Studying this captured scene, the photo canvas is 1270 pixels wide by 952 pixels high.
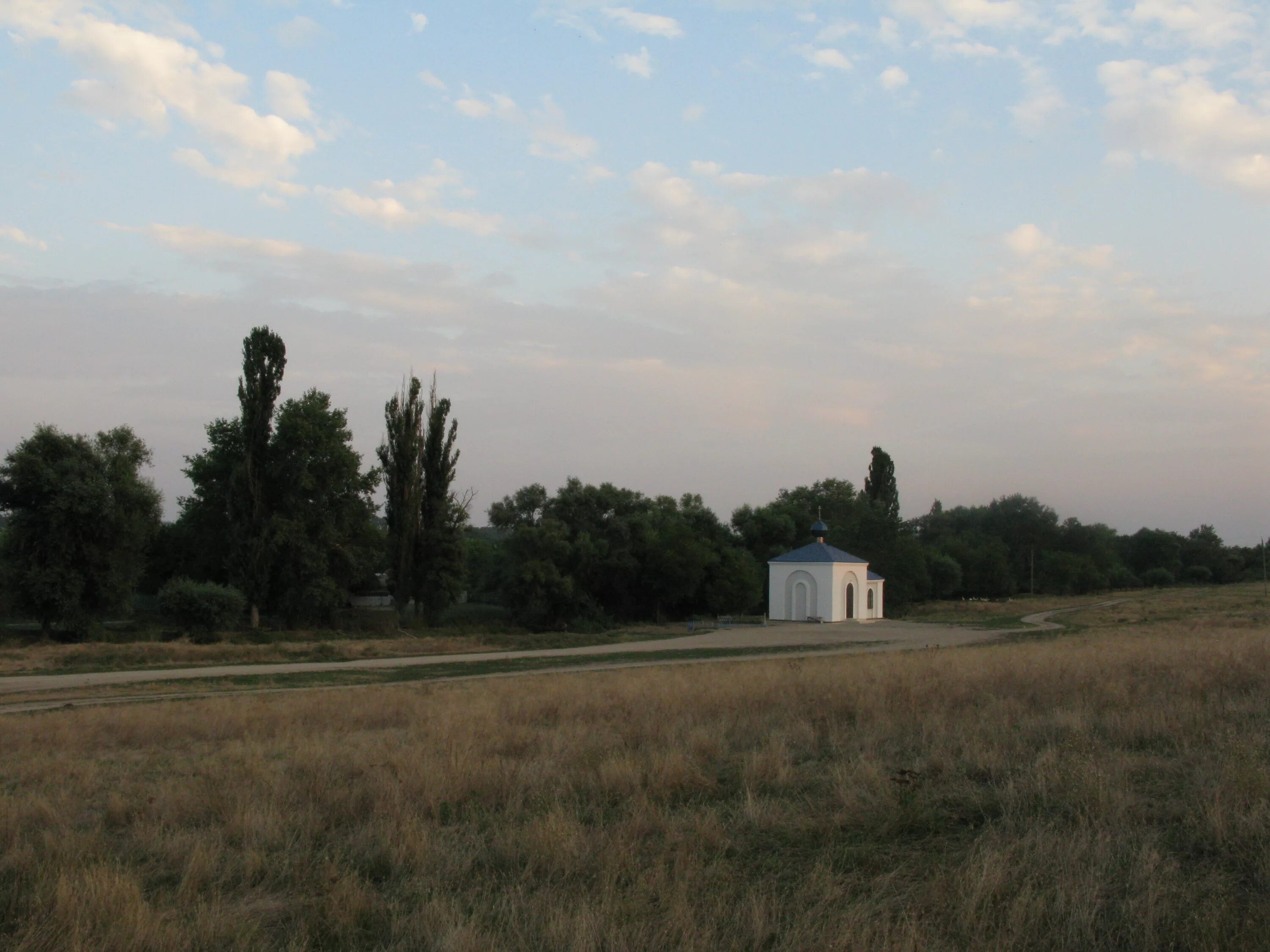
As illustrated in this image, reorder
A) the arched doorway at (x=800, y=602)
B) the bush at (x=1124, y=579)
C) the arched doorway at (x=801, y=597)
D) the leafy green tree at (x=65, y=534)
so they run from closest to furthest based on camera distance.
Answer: the leafy green tree at (x=65, y=534), the arched doorway at (x=801, y=597), the arched doorway at (x=800, y=602), the bush at (x=1124, y=579)

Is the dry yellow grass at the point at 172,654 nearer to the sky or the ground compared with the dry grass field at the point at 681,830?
nearer to the ground

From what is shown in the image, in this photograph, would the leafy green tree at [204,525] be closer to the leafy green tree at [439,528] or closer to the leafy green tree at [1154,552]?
the leafy green tree at [439,528]

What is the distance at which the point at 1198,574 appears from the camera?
112 meters

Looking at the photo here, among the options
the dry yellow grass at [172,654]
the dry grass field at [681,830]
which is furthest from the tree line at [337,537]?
the dry grass field at [681,830]

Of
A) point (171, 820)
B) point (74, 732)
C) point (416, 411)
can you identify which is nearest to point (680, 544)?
point (416, 411)

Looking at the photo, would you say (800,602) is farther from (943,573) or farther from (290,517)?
(943,573)

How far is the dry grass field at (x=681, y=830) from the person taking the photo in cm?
496

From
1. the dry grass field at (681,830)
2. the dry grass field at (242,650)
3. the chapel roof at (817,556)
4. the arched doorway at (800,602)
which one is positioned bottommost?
the dry grass field at (242,650)

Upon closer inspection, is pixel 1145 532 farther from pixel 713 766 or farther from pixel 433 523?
pixel 713 766

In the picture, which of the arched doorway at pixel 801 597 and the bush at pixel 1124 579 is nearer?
the arched doorway at pixel 801 597

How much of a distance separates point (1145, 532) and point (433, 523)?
98.9m

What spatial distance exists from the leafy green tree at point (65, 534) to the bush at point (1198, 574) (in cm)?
10695

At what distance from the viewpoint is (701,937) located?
15.8 ft

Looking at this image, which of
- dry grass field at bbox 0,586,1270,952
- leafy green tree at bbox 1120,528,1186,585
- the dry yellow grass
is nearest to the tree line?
the dry yellow grass
